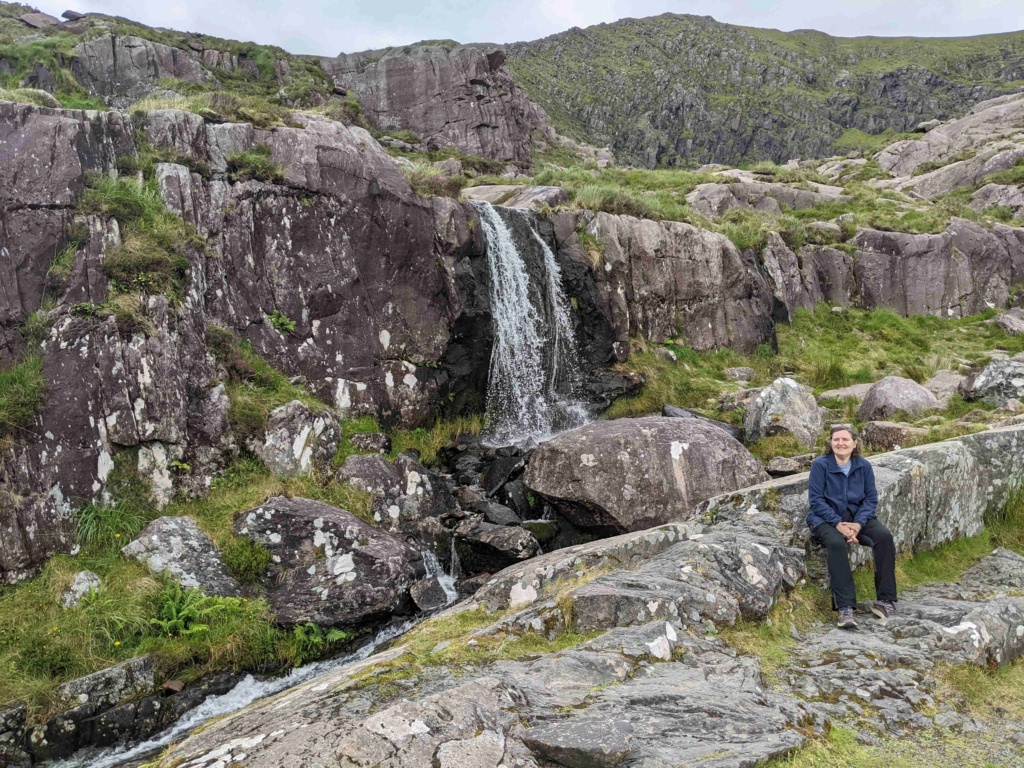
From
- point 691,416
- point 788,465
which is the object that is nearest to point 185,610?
point 788,465

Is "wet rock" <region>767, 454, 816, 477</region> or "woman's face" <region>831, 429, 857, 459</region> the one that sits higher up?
"woman's face" <region>831, 429, 857, 459</region>

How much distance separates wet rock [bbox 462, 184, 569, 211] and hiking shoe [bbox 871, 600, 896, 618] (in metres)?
16.8

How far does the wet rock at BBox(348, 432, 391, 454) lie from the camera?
13.1 m

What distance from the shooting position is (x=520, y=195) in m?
24.0

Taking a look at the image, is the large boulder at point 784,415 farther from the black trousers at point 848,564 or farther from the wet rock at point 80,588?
the wet rock at point 80,588

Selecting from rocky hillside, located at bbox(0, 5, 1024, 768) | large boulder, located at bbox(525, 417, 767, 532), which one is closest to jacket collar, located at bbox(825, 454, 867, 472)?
rocky hillside, located at bbox(0, 5, 1024, 768)

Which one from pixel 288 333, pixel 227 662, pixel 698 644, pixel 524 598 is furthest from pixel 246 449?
pixel 698 644

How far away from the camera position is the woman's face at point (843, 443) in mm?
6645

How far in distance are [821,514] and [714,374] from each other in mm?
13868

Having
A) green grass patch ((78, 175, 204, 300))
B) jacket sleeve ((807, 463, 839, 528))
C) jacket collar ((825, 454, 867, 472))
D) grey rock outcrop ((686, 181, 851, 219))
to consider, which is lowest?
jacket sleeve ((807, 463, 839, 528))

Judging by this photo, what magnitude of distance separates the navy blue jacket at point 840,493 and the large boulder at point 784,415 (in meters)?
8.02

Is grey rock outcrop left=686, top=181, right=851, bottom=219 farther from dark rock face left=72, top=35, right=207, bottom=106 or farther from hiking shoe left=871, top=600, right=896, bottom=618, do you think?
dark rock face left=72, top=35, right=207, bottom=106

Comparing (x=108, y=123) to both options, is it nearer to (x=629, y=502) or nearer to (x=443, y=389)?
(x=443, y=389)

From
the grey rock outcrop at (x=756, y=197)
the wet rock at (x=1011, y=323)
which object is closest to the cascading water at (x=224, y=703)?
the wet rock at (x=1011, y=323)
